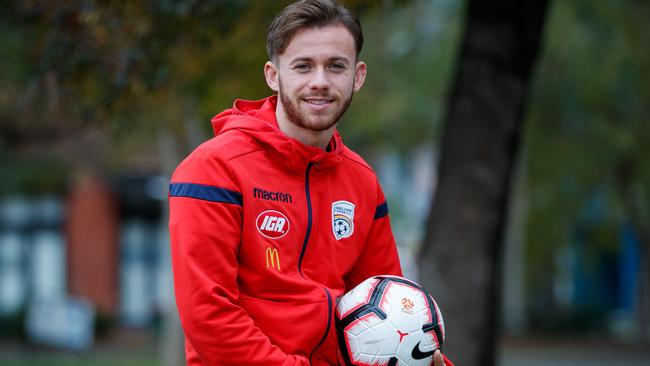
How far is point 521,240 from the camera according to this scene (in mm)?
26719

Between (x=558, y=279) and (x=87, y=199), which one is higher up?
(x=87, y=199)

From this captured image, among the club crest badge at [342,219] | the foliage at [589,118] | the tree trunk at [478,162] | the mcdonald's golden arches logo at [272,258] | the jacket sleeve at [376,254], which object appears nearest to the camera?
the mcdonald's golden arches logo at [272,258]

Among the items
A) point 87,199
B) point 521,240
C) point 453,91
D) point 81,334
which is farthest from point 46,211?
point 453,91

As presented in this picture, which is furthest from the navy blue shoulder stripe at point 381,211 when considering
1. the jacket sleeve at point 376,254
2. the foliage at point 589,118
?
the foliage at point 589,118

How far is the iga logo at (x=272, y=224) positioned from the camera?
12.4ft

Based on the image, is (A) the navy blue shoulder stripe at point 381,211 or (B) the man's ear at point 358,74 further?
(A) the navy blue shoulder stripe at point 381,211

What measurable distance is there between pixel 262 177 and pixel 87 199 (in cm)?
2726

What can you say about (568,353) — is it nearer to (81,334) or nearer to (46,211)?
(81,334)

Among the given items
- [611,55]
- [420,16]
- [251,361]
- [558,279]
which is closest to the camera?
[251,361]

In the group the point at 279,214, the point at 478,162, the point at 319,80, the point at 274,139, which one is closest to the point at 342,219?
the point at 279,214

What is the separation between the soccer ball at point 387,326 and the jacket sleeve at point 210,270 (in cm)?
32

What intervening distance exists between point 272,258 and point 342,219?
15.2 inches

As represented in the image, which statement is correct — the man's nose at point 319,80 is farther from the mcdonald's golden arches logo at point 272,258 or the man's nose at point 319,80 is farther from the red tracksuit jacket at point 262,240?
the mcdonald's golden arches logo at point 272,258

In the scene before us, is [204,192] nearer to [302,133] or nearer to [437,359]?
[302,133]
